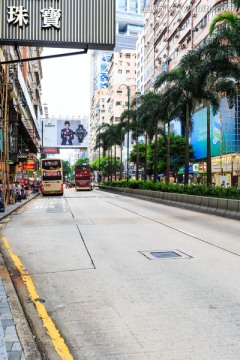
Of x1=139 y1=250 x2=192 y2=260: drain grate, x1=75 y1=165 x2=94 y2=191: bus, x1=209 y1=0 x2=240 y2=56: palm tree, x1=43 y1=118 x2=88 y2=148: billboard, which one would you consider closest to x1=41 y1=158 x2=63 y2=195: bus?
x1=75 y1=165 x2=94 y2=191: bus

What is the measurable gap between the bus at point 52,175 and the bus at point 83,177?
1812 cm

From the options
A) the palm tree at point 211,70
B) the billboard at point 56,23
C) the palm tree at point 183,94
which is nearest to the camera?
the billboard at point 56,23

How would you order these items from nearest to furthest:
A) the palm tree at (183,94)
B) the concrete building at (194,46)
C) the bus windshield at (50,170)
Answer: the palm tree at (183,94), the bus windshield at (50,170), the concrete building at (194,46)

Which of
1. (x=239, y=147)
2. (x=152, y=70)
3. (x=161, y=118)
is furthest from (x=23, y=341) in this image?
(x=152, y=70)

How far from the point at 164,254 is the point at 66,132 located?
6799cm

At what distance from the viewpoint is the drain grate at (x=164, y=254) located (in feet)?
30.3

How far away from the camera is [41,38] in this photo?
1019 centimetres

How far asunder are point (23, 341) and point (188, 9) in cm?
7097

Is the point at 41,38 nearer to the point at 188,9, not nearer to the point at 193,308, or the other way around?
the point at 193,308

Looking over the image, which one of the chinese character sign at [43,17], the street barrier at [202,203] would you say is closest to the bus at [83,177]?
the street barrier at [202,203]

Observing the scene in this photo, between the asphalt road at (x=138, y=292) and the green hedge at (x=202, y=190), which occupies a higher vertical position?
the green hedge at (x=202, y=190)

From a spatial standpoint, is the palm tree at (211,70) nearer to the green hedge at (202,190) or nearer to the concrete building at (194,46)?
the green hedge at (202,190)

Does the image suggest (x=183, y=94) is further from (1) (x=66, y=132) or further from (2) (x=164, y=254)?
(1) (x=66, y=132)

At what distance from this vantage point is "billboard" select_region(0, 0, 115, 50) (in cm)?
1013
